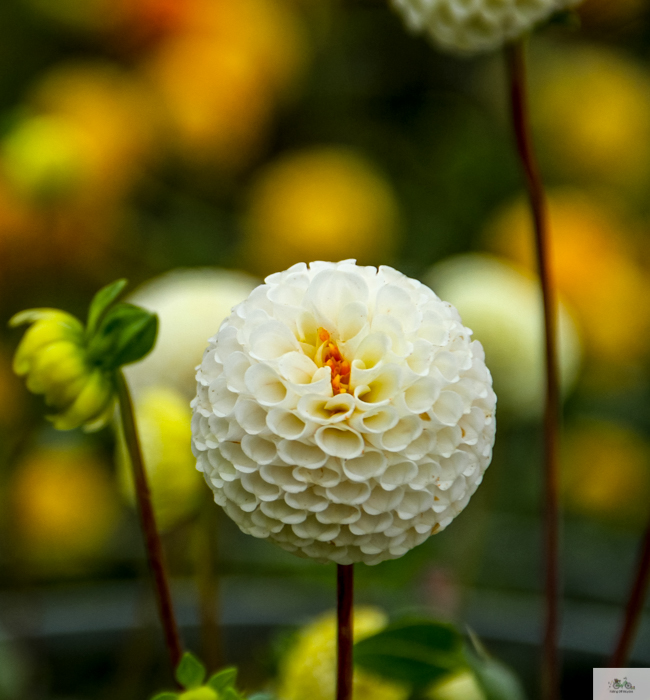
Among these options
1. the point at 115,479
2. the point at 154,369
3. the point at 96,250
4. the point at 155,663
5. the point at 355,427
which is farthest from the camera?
the point at 96,250

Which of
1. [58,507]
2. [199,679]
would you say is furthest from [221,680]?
[58,507]

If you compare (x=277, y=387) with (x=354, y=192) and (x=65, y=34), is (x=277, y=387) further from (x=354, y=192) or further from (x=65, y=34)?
(x=65, y=34)

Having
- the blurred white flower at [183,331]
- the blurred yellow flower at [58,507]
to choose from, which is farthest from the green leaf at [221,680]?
the blurred yellow flower at [58,507]

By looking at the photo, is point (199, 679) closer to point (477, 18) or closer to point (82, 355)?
point (82, 355)

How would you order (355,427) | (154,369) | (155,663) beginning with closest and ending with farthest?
(355,427) → (154,369) → (155,663)

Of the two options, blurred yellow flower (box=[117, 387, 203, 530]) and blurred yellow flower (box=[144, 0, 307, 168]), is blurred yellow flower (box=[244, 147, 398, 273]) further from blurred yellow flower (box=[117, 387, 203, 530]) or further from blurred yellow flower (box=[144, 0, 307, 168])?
blurred yellow flower (box=[117, 387, 203, 530])

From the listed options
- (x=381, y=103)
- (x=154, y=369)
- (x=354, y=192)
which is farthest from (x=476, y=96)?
(x=154, y=369)

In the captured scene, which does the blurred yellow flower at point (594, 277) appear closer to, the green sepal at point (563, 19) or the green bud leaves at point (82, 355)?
the green sepal at point (563, 19)

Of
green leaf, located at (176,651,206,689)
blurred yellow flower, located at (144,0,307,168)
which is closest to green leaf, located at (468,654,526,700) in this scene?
green leaf, located at (176,651,206,689)
